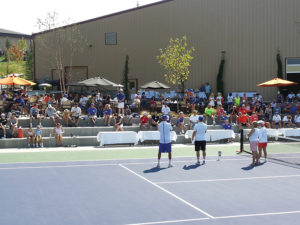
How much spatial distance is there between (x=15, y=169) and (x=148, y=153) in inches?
251

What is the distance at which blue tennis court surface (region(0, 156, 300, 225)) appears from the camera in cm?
995

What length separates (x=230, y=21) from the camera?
A: 3456 cm

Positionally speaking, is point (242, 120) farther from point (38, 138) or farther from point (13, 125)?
point (13, 125)

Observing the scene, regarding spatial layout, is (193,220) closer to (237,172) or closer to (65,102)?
(237,172)

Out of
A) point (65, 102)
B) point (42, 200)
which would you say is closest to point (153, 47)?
point (65, 102)

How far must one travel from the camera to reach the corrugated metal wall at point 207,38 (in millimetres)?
33906

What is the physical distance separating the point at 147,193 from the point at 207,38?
80.3ft

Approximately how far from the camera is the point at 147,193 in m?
12.4

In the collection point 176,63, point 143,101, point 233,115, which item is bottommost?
point 233,115

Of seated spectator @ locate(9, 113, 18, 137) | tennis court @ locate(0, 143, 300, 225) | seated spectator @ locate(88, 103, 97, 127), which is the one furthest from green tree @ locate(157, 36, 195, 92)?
tennis court @ locate(0, 143, 300, 225)

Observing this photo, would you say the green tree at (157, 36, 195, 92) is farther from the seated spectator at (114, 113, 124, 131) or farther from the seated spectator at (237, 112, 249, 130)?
the seated spectator at (114, 113, 124, 131)

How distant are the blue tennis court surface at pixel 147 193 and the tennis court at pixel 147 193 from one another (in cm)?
2

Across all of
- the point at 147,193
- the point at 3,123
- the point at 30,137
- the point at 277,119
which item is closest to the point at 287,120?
the point at 277,119

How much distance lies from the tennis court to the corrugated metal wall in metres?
17.7
